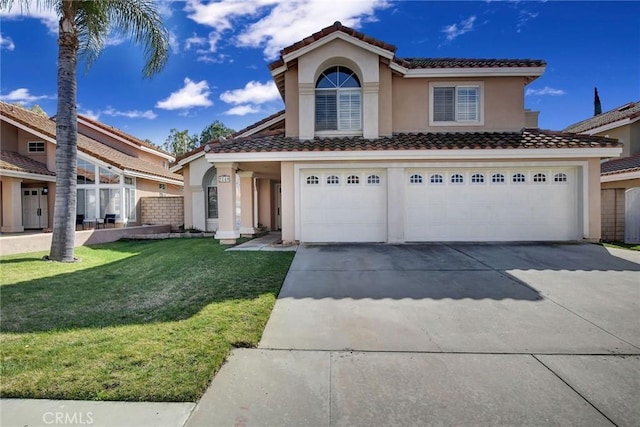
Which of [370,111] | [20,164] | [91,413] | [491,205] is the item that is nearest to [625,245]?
[491,205]

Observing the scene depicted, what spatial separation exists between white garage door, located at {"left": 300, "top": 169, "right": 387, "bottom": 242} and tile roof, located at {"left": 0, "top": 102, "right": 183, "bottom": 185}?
1233 centimetres

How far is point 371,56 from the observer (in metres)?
11.6

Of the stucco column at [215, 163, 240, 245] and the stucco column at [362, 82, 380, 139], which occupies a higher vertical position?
the stucco column at [362, 82, 380, 139]

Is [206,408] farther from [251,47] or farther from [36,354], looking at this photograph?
[251,47]

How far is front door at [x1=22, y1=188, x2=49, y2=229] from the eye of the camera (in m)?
18.0

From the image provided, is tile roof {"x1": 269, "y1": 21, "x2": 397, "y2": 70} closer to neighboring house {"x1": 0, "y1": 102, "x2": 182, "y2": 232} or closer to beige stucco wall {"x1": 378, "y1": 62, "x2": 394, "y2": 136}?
beige stucco wall {"x1": 378, "y1": 62, "x2": 394, "y2": 136}

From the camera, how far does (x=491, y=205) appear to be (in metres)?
10.9

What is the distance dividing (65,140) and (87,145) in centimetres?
1181

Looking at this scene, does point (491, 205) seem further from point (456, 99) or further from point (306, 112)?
point (306, 112)

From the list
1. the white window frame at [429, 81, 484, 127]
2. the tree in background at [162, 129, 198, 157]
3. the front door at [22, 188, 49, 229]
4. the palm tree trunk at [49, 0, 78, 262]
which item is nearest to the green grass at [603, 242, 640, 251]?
the white window frame at [429, 81, 484, 127]

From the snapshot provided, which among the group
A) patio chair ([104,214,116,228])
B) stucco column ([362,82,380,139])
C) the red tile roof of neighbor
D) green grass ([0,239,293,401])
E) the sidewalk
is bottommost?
the sidewalk

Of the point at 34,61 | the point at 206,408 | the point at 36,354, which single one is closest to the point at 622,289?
the point at 206,408

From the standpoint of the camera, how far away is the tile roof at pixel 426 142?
10.5m

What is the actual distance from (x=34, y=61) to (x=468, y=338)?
23.0 m
